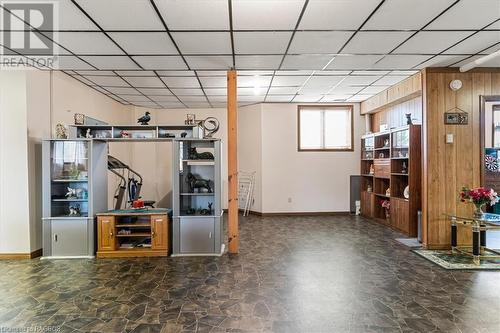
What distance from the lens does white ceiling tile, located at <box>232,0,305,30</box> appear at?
3072mm

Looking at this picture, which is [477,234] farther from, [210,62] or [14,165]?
[14,165]

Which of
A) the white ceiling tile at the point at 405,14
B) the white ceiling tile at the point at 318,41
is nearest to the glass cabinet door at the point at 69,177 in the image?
the white ceiling tile at the point at 318,41

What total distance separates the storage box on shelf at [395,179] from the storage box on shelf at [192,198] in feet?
13.6

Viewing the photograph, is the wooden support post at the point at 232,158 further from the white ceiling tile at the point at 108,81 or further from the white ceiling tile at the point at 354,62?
the white ceiling tile at the point at 108,81

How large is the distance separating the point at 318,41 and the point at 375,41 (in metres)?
0.82

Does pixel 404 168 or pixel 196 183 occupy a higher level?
pixel 404 168

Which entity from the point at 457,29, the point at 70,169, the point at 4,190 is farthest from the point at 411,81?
the point at 4,190

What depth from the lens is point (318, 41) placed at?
4.09m

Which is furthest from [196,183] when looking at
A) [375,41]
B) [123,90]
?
[375,41]

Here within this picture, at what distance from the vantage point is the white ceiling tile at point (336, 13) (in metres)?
3.08

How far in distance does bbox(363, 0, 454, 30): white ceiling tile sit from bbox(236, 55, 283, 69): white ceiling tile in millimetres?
1551

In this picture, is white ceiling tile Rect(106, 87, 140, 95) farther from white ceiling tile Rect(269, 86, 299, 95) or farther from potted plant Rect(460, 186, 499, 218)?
potted plant Rect(460, 186, 499, 218)

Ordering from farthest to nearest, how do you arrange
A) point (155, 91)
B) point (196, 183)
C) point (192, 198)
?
point (155, 91) < point (192, 198) < point (196, 183)

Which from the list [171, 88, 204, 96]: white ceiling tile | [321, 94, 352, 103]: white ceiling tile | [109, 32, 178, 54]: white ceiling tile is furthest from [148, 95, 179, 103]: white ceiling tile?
[321, 94, 352, 103]: white ceiling tile
